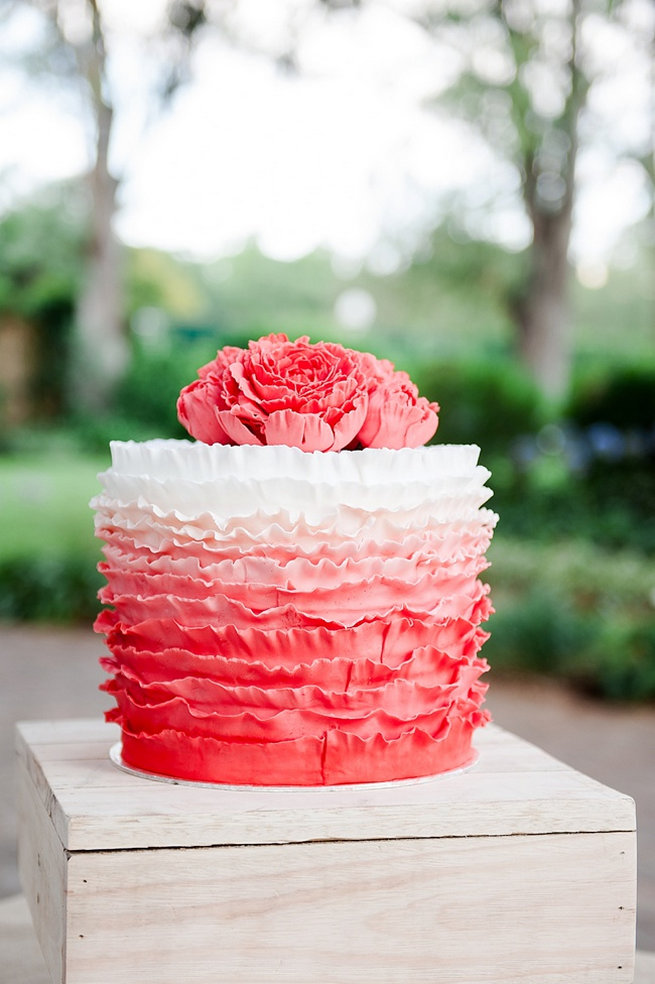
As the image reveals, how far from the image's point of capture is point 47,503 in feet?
29.5

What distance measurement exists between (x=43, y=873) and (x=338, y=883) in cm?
38

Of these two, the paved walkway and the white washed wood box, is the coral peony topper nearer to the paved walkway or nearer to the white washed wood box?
the white washed wood box

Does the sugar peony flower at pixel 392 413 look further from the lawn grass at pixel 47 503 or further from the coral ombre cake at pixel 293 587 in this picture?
the lawn grass at pixel 47 503

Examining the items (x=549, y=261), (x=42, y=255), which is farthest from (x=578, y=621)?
(x=42, y=255)

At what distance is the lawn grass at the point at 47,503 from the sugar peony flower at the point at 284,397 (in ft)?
21.3

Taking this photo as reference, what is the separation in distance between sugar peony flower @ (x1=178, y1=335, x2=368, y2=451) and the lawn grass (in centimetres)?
650

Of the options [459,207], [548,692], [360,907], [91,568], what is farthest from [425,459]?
[459,207]

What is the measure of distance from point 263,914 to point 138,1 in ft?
33.6

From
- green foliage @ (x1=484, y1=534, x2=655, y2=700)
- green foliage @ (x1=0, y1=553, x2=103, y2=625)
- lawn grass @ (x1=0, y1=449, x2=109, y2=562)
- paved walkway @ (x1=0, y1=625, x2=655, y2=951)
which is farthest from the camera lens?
lawn grass @ (x1=0, y1=449, x2=109, y2=562)

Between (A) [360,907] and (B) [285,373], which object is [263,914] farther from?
(B) [285,373]

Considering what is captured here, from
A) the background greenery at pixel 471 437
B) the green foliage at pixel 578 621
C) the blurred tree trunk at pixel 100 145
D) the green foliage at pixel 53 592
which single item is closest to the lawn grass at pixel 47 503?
the background greenery at pixel 471 437

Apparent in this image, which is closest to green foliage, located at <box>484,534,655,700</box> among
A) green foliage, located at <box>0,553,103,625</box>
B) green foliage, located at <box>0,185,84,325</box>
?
green foliage, located at <box>0,553,103,625</box>

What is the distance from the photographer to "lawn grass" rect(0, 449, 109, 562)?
328 inches

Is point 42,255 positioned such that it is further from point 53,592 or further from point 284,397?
point 284,397
